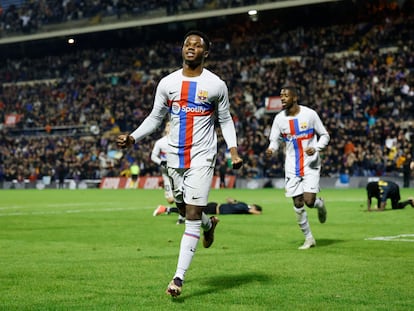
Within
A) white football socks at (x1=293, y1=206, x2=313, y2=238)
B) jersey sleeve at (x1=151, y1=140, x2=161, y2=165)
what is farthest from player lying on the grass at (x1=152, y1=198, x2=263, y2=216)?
white football socks at (x1=293, y1=206, x2=313, y2=238)

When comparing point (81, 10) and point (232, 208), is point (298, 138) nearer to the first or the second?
point (232, 208)

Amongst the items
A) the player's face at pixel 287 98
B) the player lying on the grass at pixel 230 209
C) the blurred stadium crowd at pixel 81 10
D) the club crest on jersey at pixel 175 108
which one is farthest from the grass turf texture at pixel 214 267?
the blurred stadium crowd at pixel 81 10

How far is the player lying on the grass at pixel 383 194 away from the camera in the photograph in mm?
20875

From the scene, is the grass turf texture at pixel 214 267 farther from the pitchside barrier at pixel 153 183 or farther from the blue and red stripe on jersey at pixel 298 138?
the pitchside barrier at pixel 153 183

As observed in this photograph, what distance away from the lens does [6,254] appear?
11039 mm

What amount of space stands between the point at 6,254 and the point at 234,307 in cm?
535

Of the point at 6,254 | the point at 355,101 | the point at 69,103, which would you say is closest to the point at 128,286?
the point at 6,254

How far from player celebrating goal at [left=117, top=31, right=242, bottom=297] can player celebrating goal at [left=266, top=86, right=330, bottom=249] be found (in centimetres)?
468

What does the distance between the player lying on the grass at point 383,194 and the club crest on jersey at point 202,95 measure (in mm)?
13741

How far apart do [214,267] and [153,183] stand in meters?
35.6

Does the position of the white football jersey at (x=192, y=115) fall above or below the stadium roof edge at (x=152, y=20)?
below

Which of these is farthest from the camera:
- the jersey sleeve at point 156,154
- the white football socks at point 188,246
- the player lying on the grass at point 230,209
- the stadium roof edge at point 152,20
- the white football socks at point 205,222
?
the stadium roof edge at point 152,20

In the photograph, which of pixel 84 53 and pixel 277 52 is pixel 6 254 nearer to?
pixel 277 52

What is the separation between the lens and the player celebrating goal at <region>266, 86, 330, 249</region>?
1260 cm
